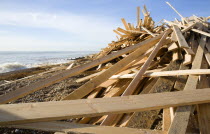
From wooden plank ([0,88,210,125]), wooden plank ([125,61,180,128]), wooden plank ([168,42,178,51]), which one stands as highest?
wooden plank ([168,42,178,51])

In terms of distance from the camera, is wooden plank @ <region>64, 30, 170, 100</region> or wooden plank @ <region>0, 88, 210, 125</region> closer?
wooden plank @ <region>0, 88, 210, 125</region>

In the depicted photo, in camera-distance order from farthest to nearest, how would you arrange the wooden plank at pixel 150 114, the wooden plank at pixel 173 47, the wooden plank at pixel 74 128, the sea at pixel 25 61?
the sea at pixel 25 61 < the wooden plank at pixel 173 47 < the wooden plank at pixel 150 114 < the wooden plank at pixel 74 128

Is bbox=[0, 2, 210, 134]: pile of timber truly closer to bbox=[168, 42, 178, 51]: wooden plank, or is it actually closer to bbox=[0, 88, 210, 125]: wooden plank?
bbox=[0, 88, 210, 125]: wooden plank

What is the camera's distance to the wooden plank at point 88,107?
55.4 inches

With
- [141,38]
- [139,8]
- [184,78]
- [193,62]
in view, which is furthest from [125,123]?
[139,8]

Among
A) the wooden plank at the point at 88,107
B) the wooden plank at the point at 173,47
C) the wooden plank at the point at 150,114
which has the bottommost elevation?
the wooden plank at the point at 150,114

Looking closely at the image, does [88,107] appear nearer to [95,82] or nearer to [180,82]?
[95,82]

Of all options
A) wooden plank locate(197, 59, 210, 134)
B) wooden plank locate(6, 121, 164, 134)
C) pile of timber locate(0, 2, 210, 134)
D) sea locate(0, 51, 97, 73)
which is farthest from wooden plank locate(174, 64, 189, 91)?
sea locate(0, 51, 97, 73)

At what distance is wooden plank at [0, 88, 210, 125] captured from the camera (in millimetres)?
1408

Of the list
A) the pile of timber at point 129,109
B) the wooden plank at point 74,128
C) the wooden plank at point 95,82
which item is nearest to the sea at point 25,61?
the wooden plank at point 95,82

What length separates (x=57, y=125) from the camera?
145 cm

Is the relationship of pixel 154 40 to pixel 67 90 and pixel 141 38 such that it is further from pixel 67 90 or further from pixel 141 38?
pixel 67 90

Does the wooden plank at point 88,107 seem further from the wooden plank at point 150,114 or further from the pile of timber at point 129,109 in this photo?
the wooden plank at point 150,114

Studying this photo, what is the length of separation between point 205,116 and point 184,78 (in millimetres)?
773
